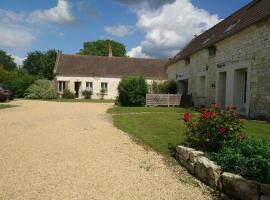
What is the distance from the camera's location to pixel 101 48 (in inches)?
2544

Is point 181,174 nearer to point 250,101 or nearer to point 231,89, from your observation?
point 250,101

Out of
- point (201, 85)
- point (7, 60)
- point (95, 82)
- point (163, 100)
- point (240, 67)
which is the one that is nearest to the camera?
point (240, 67)

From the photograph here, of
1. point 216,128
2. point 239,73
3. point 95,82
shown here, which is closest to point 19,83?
point 95,82

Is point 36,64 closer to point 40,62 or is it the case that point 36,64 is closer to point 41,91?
point 40,62

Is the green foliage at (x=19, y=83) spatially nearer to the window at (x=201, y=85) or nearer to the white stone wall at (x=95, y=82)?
the white stone wall at (x=95, y=82)

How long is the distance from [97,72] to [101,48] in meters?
29.5

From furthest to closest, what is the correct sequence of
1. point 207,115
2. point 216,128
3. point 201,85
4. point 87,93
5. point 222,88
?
1. point 87,93
2. point 201,85
3. point 222,88
4. point 207,115
5. point 216,128

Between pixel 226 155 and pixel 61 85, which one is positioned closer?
pixel 226 155

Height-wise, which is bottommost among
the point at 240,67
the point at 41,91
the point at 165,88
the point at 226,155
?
the point at 226,155

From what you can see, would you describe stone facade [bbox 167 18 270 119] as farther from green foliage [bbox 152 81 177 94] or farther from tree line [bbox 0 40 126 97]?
tree line [bbox 0 40 126 97]

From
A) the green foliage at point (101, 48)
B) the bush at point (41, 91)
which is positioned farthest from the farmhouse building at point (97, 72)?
the green foliage at point (101, 48)

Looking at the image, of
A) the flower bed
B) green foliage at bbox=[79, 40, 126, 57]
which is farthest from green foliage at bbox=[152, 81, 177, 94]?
green foliage at bbox=[79, 40, 126, 57]

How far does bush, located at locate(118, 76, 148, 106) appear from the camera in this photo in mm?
21219

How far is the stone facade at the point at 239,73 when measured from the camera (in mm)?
12711
